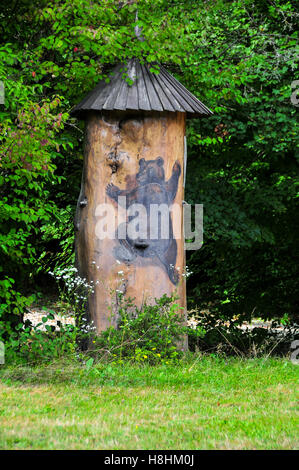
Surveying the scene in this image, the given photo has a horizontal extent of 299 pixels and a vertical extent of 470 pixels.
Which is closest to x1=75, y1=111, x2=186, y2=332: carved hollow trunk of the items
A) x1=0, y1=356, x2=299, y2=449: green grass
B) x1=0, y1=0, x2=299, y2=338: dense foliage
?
x1=0, y1=0, x2=299, y2=338: dense foliage

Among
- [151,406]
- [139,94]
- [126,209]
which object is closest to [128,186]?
[126,209]

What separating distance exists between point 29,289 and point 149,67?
416 cm

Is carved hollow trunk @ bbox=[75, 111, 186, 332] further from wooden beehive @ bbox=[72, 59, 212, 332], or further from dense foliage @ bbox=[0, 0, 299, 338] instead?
dense foliage @ bbox=[0, 0, 299, 338]

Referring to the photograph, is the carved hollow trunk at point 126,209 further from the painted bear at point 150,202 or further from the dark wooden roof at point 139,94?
the dark wooden roof at point 139,94

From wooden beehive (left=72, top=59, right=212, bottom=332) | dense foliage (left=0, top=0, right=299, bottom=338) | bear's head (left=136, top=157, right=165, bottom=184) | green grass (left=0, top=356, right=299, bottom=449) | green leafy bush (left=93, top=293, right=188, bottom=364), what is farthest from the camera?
bear's head (left=136, top=157, right=165, bottom=184)

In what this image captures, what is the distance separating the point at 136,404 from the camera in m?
5.47

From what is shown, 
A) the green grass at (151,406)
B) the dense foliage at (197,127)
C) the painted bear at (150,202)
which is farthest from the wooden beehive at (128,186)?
the green grass at (151,406)

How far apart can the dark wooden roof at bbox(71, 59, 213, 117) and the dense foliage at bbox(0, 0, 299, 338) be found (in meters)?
0.19

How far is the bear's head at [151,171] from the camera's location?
7.91 m

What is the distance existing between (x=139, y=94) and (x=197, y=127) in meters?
2.37

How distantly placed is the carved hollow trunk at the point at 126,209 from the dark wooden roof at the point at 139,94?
0.52ft

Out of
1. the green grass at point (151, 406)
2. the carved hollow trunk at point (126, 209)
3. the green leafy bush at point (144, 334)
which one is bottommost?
the green grass at point (151, 406)

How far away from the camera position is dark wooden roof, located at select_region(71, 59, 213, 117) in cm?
779

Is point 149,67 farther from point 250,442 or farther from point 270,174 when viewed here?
point 250,442
